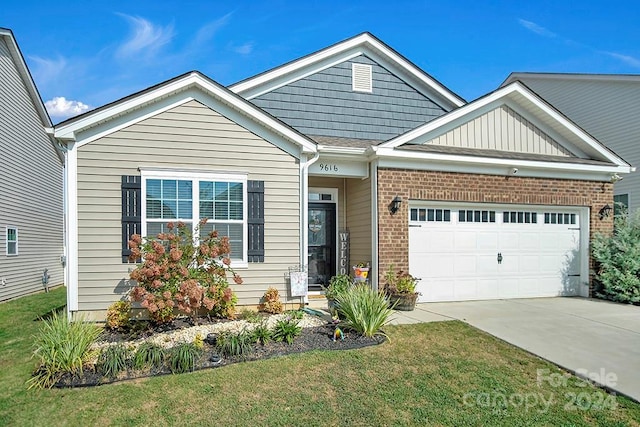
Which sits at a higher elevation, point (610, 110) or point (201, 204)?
point (610, 110)

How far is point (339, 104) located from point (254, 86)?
88.1 inches

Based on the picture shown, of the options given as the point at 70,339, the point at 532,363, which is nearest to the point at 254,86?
the point at 70,339

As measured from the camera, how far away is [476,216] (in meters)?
9.88

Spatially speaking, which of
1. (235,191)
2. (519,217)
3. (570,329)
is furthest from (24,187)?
(570,329)

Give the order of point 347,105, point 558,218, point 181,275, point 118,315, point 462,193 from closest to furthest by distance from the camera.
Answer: point 181,275
point 118,315
point 462,193
point 558,218
point 347,105

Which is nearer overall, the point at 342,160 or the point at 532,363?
the point at 532,363

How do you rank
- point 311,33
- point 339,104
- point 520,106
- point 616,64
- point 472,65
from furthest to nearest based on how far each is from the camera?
point 616,64
point 472,65
point 311,33
point 339,104
point 520,106

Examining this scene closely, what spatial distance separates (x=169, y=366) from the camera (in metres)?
5.31

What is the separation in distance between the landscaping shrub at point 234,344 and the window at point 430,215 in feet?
16.2

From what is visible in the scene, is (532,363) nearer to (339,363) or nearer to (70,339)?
(339,363)

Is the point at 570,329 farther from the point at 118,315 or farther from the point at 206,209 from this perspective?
the point at 118,315

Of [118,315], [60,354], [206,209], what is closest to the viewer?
[60,354]

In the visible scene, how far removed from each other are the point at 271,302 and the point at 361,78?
6735 millimetres

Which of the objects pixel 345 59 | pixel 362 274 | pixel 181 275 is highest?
pixel 345 59
